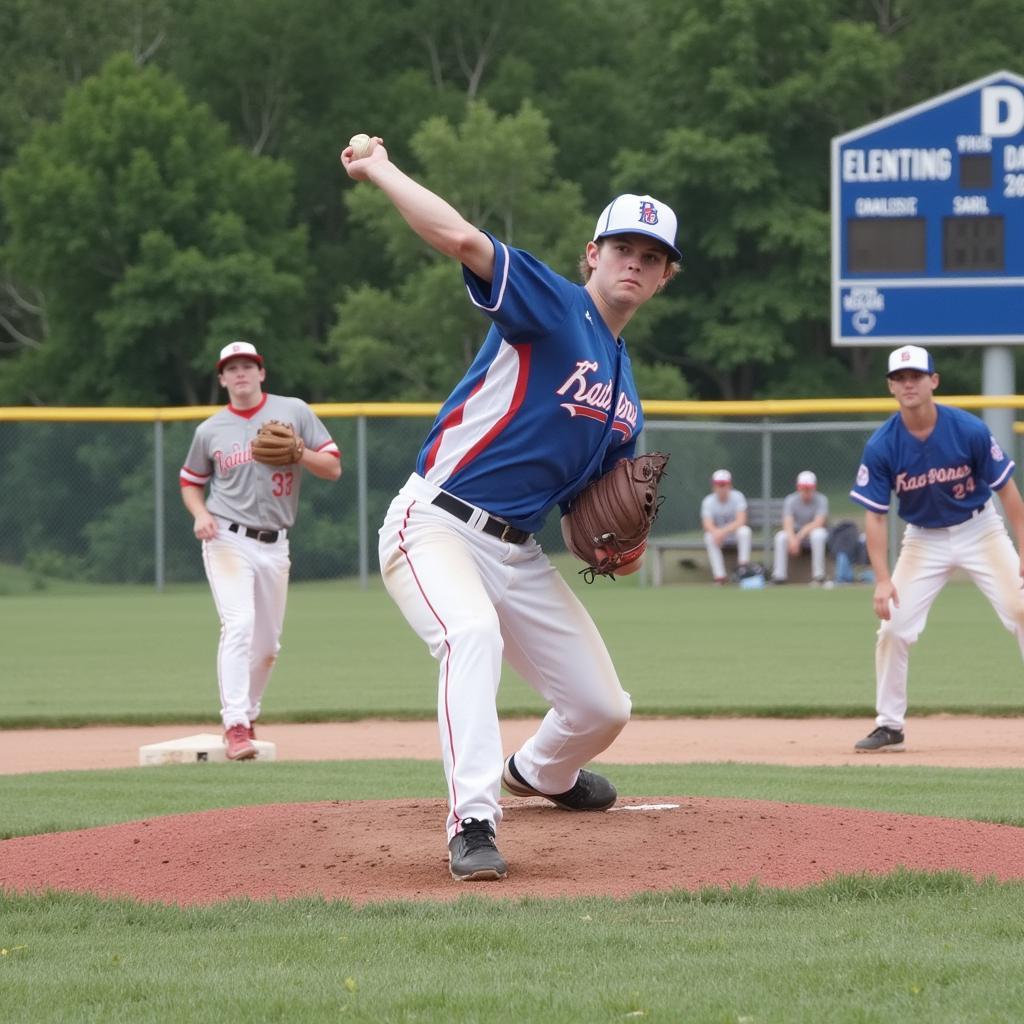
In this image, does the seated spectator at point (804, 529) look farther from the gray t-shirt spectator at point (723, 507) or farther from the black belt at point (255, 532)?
the black belt at point (255, 532)

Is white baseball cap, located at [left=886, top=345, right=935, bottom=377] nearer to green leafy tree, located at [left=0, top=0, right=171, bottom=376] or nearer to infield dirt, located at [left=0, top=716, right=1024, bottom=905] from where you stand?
infield dirt, located at [left=0, top=716, right=1024, bottom=905]

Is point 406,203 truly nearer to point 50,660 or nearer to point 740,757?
point 740,757

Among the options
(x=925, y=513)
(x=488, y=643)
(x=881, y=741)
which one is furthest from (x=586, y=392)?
(x=881, y=741)

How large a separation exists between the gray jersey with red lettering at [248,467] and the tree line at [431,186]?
2331cm

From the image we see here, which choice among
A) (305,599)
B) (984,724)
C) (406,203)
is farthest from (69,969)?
(305,599)

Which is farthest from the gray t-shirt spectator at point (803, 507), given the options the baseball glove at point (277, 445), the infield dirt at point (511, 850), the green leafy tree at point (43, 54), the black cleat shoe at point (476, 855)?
the green leafy tree at point (43, 54)

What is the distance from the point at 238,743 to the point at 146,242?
26.2 m

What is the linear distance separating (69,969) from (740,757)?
5282 mm

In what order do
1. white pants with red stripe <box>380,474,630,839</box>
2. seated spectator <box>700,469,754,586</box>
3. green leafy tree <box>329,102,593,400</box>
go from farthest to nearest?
green leafy tree <box>329,102,593,400</box> < seated spectator <box>700,469,754,586</box> < white pants with red stripe <box>380,474,630,839</box>

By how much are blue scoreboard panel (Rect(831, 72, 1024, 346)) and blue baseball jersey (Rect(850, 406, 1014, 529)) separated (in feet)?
35.1

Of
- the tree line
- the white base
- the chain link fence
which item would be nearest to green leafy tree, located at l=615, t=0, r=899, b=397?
the tree line

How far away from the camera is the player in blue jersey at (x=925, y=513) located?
855 centimetres

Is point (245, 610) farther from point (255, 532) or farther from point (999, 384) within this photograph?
point (999, 384)

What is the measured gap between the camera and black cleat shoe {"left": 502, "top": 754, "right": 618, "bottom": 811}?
5.93m
